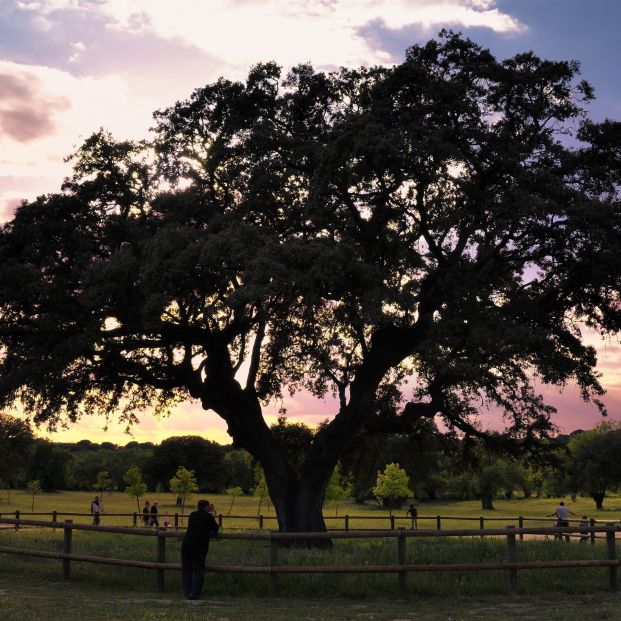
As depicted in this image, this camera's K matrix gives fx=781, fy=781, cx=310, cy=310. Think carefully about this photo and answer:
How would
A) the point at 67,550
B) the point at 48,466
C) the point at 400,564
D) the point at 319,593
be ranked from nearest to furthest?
the point at 400,564
the point at 319,593
the point at 67,550
the point at 48,466

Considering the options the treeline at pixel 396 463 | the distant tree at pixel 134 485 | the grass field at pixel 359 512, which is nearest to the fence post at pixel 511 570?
the treeline at pixel 396 463

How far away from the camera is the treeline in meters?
34.3

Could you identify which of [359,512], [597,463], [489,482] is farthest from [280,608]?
[489,482]

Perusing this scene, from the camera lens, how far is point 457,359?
79.4ft

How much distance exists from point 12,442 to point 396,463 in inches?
1628

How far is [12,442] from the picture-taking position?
83.7m

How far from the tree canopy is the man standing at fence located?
809cm

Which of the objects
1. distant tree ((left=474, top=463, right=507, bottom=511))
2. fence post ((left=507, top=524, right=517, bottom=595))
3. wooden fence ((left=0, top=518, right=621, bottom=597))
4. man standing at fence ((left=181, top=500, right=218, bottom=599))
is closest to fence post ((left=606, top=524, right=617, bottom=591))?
wooden fence ((left=0, top=518, right=621, bottom=597))

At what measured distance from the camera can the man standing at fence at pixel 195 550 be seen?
15.4 meters

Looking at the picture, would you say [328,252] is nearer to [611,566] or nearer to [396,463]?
Result: [611,566]

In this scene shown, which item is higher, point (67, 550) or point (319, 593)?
point (67, 550)

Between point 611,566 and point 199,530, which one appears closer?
point 199,530

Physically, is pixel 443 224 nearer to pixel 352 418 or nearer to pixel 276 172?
pixel 276 172

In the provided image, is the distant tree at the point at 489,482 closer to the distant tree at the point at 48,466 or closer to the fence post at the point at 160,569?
the distant tree at the point at 48,466
